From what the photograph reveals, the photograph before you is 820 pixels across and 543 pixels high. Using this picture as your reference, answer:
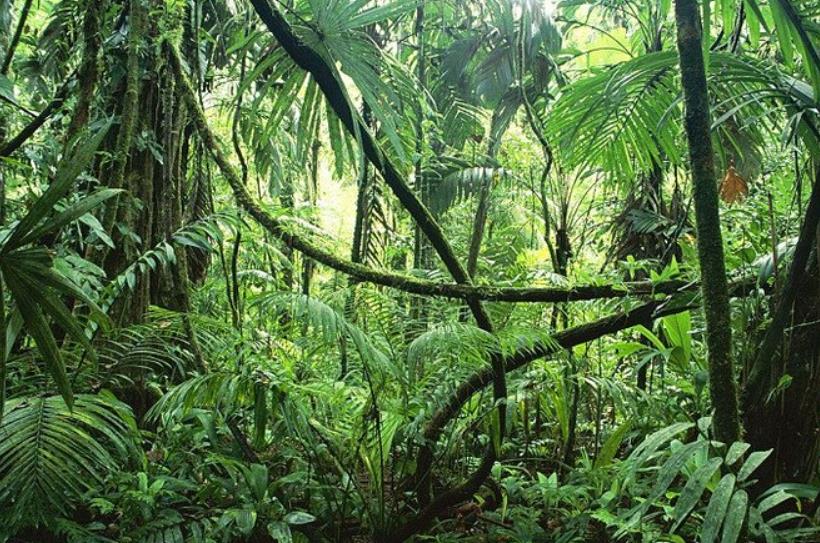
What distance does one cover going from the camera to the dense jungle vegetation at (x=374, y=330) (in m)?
1.29

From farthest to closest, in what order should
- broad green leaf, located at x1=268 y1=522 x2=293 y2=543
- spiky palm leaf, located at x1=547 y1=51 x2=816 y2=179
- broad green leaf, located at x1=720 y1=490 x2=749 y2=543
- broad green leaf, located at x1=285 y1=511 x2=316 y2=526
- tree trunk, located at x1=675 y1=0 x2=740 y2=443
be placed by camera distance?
broad green leaf, located at x1=285 y1=511 x2=316 y2=526 < broad green leaf, located at x1=268 y1=522 x2=293 y2=543 < spiky palm leaf, located at x1=547 y1=51 x2=816 y2=179 < tree trunk, located at x1=675 y1=0 x2=740 y2=443 < broad green leaf, located at x1=720 y1=490 x2=749 y2=543

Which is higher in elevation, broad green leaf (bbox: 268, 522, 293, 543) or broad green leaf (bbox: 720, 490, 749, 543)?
broad green leaf (bbox: 720, 490, 749, 543)

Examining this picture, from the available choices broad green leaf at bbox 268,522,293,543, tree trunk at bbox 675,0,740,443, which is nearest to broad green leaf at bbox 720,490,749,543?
tree trunk at bbox 675,0,740,443

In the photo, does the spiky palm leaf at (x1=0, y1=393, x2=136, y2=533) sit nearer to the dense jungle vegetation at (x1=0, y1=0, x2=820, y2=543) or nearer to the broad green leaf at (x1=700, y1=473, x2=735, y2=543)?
the dense jungle vegetation at (x1=0, y1=0, x2=820, y2=543)

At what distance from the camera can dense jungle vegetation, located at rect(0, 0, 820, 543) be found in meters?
1.29

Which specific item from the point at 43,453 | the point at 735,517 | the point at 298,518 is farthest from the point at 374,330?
the point at 735,517

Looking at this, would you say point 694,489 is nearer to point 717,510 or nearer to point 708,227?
point 717,510

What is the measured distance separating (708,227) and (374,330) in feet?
5.15

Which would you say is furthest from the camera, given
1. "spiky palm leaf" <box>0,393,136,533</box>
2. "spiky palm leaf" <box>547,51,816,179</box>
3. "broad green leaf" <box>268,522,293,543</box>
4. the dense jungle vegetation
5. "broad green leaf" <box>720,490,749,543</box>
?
"broad green leaf" <box>268,522,293,543</box>

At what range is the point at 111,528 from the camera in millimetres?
2051

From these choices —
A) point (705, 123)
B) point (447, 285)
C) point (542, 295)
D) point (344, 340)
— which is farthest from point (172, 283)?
point (705, 123)

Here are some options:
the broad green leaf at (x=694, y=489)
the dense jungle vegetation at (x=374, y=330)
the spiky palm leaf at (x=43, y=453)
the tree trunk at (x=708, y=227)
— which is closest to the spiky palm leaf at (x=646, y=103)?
the dense jungle vegetation at (x=374, y=330)

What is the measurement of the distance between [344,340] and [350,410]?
0.94ft

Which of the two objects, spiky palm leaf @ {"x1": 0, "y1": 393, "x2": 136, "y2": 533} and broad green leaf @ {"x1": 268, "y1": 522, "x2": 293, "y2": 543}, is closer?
spiky palm leaf @ {"x1": 0, "y1": 393, "x2": 136, "y2": 533}
